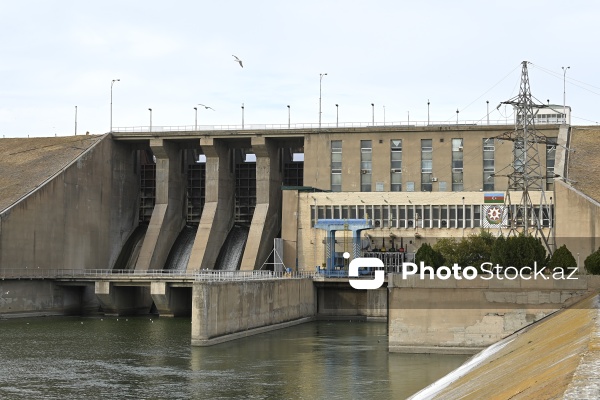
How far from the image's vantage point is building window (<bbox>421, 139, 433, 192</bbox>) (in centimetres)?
9769

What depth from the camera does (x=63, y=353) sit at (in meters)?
56.7

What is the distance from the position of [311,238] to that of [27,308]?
29334 millimetres

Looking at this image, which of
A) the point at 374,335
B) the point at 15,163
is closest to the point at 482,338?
the point at 374,335

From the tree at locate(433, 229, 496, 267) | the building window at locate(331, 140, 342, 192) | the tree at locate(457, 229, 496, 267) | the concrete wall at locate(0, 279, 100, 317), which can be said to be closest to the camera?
the tree at locate(433, 229, 496, 267)

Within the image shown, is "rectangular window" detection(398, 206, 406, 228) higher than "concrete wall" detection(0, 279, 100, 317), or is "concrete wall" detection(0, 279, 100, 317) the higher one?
"rectangular window" detection(398, 206, 406, 228)

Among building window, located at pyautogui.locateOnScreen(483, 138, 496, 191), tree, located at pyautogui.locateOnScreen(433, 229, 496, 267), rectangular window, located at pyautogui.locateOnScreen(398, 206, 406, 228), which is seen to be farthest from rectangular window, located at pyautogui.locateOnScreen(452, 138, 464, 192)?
tree, located at pyautogui.locateOnScreen(433, 229, 496, 267)

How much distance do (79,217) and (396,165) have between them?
110 ft

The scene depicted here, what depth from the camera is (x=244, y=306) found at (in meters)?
67.9

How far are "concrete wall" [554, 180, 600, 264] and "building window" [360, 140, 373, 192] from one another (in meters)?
22.2

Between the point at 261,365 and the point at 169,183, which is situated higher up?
the point at 169,183

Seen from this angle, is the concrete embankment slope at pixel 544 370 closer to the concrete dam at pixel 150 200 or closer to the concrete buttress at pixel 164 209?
the concrete dam at pixel 150 200

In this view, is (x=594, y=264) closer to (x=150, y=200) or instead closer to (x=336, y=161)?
(x=336, y=161)

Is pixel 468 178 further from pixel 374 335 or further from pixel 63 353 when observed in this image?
pixel 63 353
